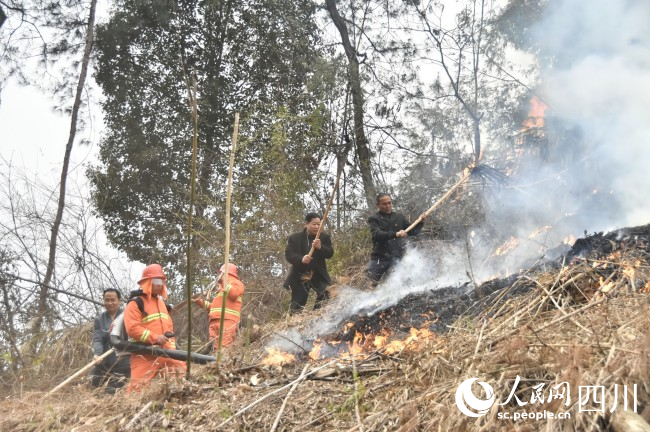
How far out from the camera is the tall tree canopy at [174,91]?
14.6 metres

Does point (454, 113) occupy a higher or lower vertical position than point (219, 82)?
lower

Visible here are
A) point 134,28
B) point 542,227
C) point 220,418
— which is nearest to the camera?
point 220,418

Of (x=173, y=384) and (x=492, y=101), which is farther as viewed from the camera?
(x=492, y=101)

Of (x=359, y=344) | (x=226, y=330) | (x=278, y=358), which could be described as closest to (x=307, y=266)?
(x=226, y=330)

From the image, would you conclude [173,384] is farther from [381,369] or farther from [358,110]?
[358,110]

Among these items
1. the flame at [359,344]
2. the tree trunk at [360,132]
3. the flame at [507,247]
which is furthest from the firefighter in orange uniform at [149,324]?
the tree trunk at [360,132]

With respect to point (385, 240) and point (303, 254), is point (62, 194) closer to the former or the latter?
point (303, 254)

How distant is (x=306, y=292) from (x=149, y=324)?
2538mm

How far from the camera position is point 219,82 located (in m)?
15.9

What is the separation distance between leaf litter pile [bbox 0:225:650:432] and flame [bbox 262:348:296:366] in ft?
0.17

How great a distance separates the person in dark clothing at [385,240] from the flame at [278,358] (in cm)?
325

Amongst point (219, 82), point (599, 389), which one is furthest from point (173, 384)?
point (219, 82)

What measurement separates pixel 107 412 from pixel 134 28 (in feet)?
44.0

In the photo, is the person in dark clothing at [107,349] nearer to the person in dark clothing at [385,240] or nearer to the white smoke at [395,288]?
the white smoke at [395,288]
